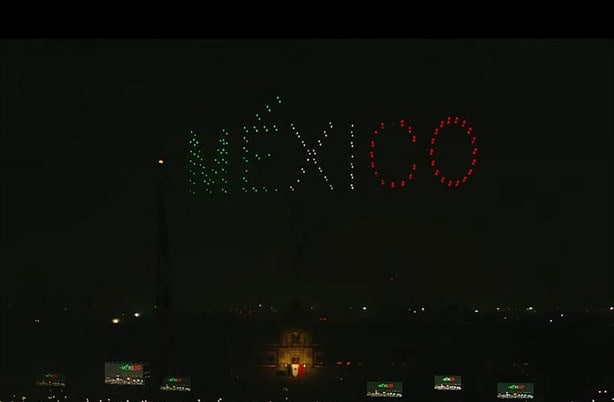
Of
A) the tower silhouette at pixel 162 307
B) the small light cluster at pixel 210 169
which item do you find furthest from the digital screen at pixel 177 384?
the small light cluster at pixel 210 169

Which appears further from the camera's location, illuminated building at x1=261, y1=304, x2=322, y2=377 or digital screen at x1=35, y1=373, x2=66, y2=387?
digital screen at x1=35, y1=373, x2=66, y2=387

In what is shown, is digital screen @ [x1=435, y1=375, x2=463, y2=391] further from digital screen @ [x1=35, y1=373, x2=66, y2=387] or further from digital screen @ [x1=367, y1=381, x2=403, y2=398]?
digital screen @ [x1=35, y1=373, x2=66, y2=387]

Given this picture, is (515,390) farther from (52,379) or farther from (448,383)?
(52,379)

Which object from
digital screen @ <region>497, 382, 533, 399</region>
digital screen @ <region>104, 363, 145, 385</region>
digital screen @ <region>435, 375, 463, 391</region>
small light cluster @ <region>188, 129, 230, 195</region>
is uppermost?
small light cluster @ <region>188, 129, 230, 195</region>

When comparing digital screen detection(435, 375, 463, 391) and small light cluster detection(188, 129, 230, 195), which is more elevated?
small light cluster detection(188, 129, 230, 195)

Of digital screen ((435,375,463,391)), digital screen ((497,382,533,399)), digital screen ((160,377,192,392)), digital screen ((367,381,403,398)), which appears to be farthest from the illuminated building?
digital screen ((497,382,533,399))

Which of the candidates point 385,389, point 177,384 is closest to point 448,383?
point 385,389

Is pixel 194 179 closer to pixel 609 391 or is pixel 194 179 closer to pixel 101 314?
pixel 101 314
